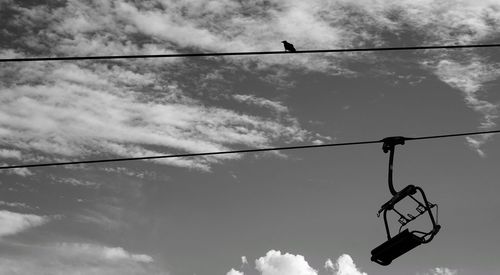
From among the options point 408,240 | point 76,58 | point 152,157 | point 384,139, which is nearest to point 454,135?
point 384,139

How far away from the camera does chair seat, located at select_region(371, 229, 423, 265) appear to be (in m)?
11.0

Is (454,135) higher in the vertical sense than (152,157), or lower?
higher

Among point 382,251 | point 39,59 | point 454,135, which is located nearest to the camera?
point 39,59

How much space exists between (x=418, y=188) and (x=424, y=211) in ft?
1.49

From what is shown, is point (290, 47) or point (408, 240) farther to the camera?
point (290, 47)

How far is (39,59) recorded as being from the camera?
9.91 metres

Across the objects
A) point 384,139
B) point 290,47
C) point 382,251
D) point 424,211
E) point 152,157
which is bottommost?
point 382,251

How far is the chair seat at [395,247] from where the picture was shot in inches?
431

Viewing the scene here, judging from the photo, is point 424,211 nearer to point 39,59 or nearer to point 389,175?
point 389,175

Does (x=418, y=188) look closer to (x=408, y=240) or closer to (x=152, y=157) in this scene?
(x=408, y=240)

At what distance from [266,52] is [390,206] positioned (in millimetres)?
3811

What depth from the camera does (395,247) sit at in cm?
1112

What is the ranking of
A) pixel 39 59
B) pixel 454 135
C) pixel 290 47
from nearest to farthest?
pixel 39 59 → pixel 454 135 → pixel 290 47

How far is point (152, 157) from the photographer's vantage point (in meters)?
11.5
